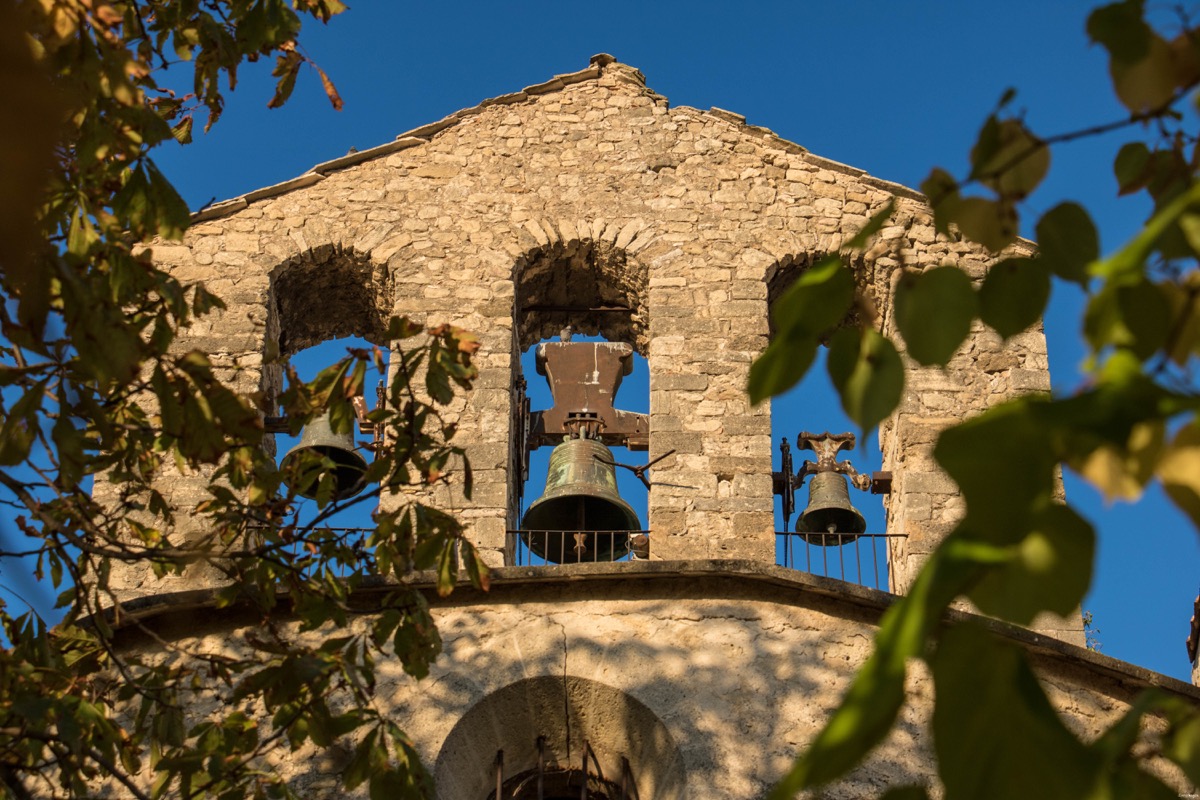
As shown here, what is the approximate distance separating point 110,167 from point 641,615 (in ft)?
8.89

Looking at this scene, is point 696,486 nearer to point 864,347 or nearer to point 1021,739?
point 864,347

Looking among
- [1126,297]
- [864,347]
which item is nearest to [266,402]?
[864,347]

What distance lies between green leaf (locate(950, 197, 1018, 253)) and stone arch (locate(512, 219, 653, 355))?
575cm

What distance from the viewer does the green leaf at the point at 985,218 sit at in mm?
2301

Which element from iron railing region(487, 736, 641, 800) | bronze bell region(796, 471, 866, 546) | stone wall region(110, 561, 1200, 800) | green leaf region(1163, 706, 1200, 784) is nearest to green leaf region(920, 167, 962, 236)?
green leaf region(1163, 706, 1200, 784)

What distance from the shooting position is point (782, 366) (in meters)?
2.03

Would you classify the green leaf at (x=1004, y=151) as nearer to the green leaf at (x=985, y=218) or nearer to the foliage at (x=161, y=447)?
the green leaf at (x=985, y=218)

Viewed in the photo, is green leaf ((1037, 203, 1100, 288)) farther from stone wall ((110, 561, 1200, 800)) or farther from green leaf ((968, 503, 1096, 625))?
stone wall ((110, 561, 1200, 800))

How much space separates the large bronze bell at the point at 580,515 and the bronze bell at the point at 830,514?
0.81 metres

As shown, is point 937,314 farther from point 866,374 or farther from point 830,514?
point 830,514

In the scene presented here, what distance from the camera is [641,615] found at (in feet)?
20.8

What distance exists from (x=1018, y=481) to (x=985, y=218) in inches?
29.7

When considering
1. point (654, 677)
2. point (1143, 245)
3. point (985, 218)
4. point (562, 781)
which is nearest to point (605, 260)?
point (654, 677)

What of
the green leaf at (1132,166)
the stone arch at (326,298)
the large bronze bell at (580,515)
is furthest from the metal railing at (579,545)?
the green leaf at (1132,166)
